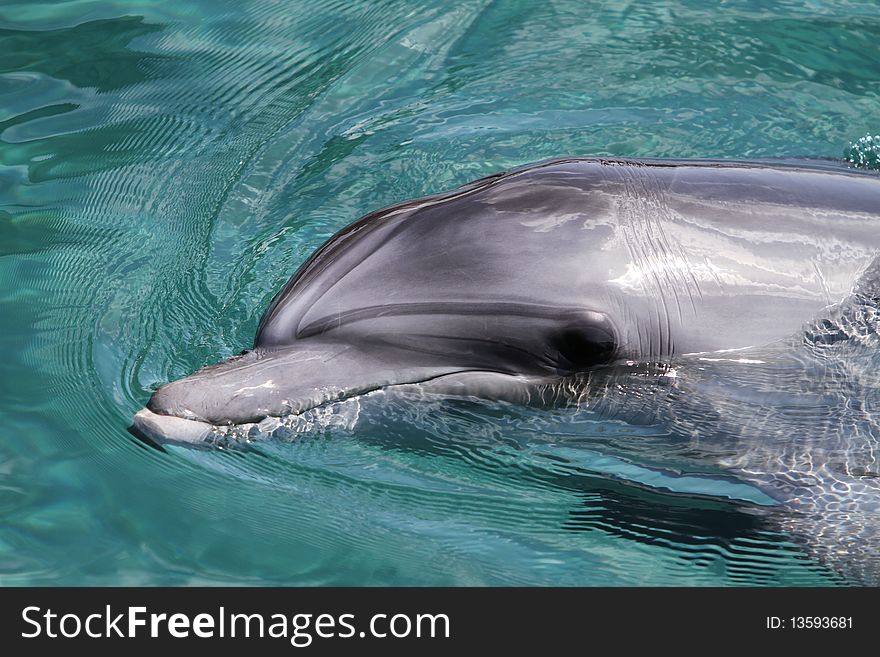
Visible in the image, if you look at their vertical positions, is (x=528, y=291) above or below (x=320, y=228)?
above

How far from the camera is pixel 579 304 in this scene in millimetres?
4910

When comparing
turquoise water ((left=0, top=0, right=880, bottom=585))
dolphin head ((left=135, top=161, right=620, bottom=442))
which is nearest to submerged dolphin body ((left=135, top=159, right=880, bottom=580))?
dolphin head ((left=135, top=161, right=620, bottom=442))

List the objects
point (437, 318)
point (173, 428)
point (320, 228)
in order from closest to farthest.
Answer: point (173, 428)
point (437, 318)
point (320, 228)

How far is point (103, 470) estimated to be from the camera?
5.53 meters

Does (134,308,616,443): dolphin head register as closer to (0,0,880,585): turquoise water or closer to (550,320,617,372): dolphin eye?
(550,320,617,372): dolphin eye

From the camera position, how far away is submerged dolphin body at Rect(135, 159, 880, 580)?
4934 mm

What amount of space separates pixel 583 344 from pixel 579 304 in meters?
0.20

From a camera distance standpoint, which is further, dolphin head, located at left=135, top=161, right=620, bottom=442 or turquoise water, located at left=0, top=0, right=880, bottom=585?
turquoise water, located at left=0, top=0, right=880, bottom=585

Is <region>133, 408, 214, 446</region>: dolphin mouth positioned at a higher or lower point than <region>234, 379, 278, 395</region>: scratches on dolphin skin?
lower

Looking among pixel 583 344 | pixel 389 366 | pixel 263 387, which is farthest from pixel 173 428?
pixel 583 344

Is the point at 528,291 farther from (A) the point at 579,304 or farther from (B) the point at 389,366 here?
(B) the point at 389,366

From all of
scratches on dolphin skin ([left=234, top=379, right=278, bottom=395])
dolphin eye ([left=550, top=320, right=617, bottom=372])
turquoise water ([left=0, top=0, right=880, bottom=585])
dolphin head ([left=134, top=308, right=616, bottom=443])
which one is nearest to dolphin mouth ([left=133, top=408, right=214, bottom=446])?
dolphin head ([left=134, top=308, right=616, bottom=443])
